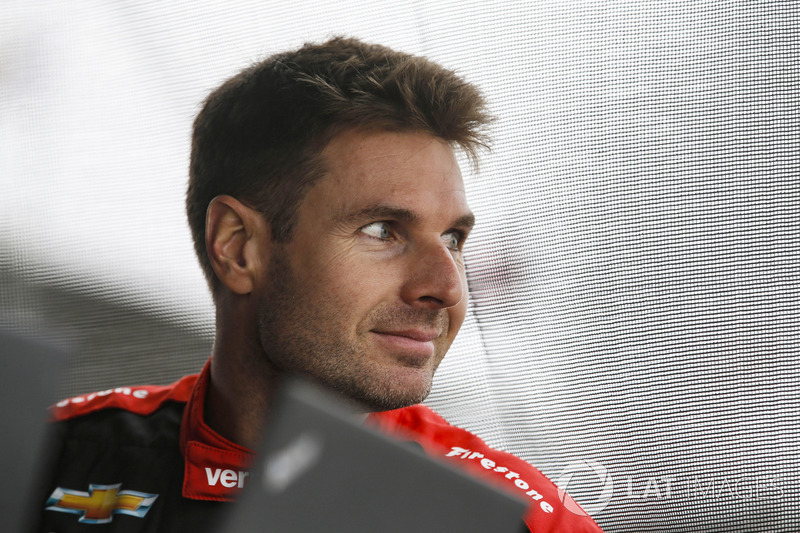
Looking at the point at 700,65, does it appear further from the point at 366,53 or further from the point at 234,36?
the point at 234,36

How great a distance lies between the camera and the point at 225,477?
3.55ft

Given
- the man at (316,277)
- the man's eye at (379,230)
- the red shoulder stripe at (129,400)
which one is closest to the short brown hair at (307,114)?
the man at (316,277)

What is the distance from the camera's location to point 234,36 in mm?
1357

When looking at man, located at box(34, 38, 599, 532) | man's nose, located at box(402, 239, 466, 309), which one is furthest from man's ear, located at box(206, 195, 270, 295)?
man's nose, located at box(402, 239, 466, 309)

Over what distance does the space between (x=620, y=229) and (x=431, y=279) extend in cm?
31

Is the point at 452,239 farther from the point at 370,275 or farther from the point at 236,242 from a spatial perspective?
the point at 236,242

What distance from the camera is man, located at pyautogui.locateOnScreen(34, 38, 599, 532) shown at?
1062 mm

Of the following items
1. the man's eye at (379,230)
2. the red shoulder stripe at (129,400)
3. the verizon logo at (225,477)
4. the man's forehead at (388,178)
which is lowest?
the red shoulder stripe at (129,400)

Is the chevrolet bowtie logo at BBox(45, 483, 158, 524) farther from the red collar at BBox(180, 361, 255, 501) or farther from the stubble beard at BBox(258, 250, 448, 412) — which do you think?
the stubble beard at BBox(258, 250, 448, 412)

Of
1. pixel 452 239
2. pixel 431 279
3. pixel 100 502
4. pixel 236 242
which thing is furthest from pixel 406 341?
pixel 100 502

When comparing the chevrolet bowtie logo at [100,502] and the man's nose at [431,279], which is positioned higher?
the man's nose at [431,279]

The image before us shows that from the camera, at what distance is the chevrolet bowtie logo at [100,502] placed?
109cm

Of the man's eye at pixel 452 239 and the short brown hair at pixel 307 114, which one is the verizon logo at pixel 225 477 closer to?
the short brown hair at pixel 307 114

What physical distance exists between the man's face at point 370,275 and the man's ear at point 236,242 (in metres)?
0.04
